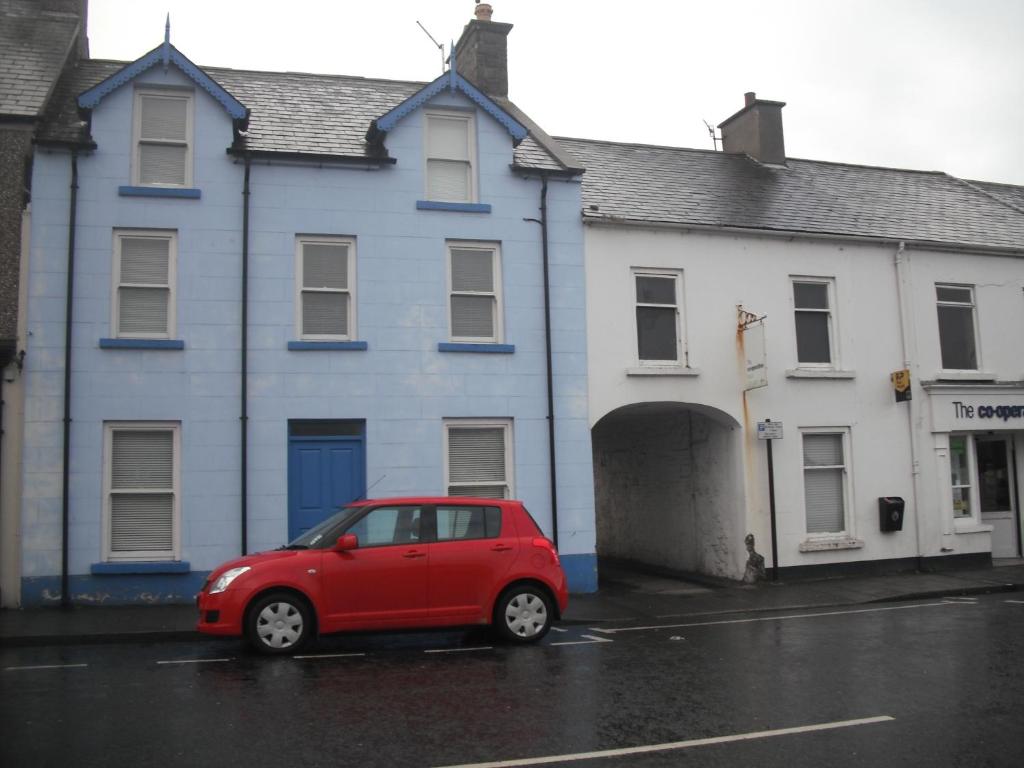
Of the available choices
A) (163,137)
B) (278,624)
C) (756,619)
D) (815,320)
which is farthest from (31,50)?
(756,619)

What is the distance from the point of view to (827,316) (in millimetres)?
17297

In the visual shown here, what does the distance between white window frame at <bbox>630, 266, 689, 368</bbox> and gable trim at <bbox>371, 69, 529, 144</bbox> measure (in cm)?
318

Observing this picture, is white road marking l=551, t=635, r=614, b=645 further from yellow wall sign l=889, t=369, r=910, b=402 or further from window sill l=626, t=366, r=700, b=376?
yellow wall sign l=889, t=369, r=910, b=402

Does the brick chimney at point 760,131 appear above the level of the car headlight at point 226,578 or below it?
above

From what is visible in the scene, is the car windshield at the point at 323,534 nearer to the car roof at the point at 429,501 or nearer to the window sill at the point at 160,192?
the car roof at the point at 429,501

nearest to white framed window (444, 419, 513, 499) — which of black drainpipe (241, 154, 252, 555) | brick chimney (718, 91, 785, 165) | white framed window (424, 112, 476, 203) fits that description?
black drainpipe (241, 154, 252, 555)

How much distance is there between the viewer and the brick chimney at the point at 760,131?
68.1 ft

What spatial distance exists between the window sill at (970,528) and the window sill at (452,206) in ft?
35.2

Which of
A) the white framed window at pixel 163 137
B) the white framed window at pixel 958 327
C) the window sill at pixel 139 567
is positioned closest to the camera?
the window sill at pixel 139 567

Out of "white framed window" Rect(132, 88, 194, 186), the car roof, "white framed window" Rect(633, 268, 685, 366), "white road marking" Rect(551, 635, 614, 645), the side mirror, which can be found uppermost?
"white framed window" Rect(132, 88, 194, 186)

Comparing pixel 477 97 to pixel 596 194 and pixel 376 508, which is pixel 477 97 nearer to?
pixel 596 194

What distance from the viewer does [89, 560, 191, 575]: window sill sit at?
514 inches

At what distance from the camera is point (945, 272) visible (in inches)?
709

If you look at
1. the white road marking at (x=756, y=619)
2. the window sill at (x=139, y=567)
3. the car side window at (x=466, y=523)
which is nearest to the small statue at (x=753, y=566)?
the white road marking at (x=756, y=619)
